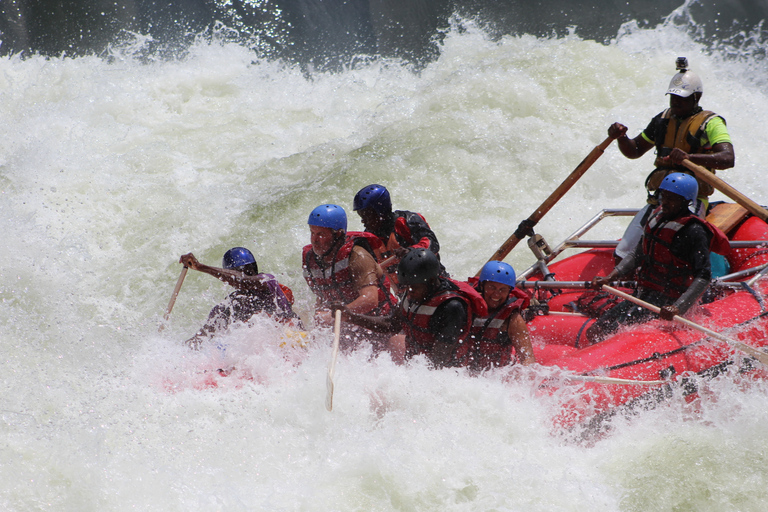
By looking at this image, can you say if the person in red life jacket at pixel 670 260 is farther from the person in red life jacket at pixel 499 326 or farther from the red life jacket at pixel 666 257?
the person in red life jacket at pixel 499 326

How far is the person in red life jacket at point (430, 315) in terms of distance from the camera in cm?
354

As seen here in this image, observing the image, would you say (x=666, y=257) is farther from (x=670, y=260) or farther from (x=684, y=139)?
(x=684, y=139)

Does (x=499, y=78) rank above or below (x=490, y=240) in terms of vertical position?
above

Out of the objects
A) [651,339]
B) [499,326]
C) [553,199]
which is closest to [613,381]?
[651,339]

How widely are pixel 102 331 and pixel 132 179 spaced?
2.73 m

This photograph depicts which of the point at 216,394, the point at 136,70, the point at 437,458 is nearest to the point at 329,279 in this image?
the point at 216,394

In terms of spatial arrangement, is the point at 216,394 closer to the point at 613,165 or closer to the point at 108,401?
the point at 108,401

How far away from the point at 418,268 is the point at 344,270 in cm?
95

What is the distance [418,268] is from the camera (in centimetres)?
351

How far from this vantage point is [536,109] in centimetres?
868

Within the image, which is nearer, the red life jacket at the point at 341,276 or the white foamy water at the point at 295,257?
the white foamy water at the point at 295,257

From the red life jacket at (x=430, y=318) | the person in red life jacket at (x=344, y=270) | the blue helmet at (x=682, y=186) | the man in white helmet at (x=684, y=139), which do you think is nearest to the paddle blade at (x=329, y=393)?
the red life jacket at (x=430, y=318)

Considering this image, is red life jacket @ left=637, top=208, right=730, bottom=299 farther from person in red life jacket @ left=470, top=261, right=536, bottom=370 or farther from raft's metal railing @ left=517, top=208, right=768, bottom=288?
person in red life jacket @ left=470, top=261, right=536, bottom=370

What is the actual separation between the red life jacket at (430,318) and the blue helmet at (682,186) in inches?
49.0
